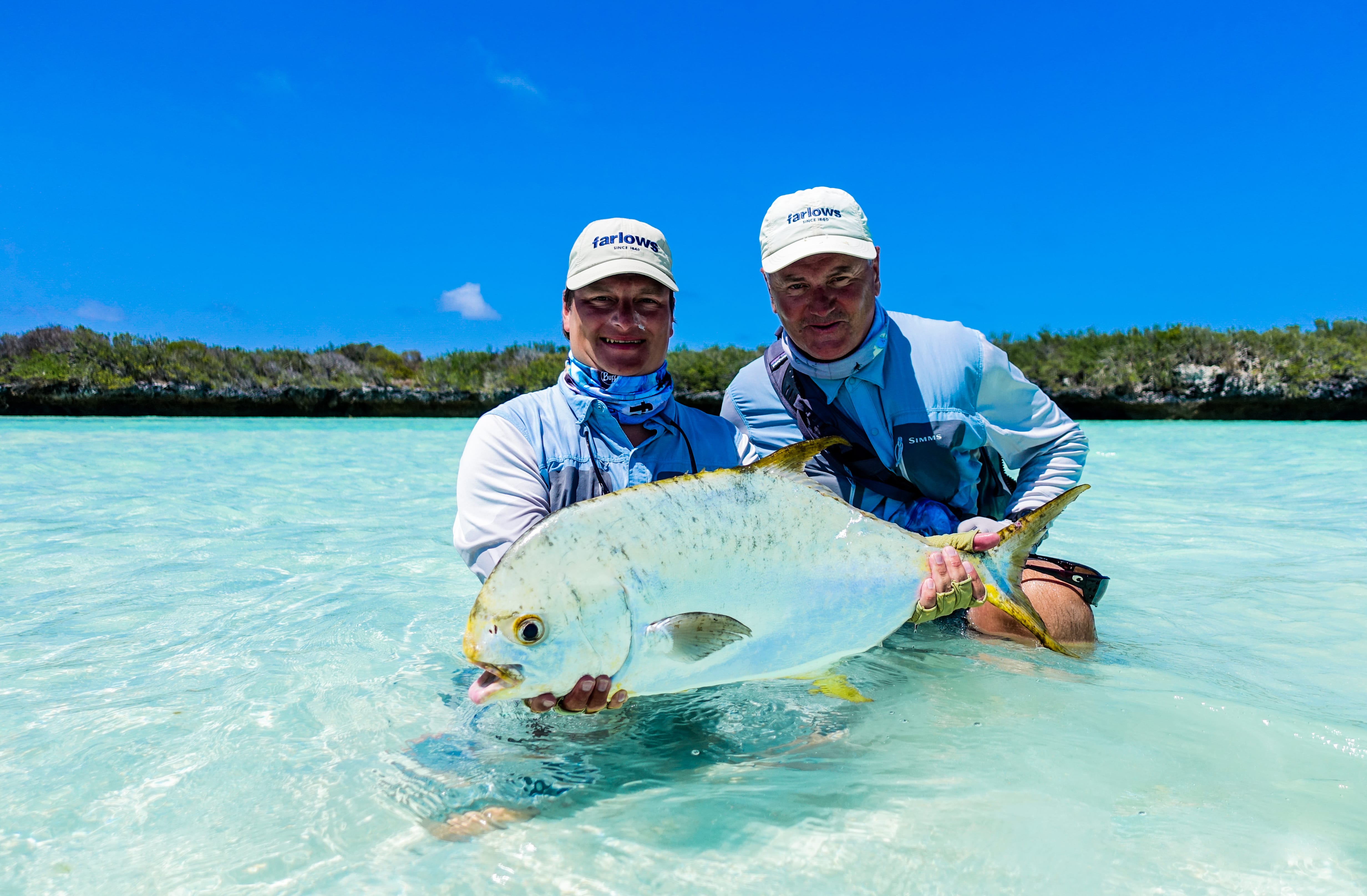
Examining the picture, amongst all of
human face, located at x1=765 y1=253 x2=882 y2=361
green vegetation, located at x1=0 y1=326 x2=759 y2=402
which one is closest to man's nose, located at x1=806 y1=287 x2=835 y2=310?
human face, located at x1=765 y1=253 x2=882 y2=361

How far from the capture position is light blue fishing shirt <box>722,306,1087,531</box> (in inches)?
122

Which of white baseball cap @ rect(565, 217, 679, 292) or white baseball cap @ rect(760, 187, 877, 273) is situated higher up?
white baseball cap @ rect(760, 187, 877, 273)

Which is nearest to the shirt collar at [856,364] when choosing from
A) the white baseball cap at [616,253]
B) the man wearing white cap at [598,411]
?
the man wearing white cap at [598,411]

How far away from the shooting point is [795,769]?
211cm

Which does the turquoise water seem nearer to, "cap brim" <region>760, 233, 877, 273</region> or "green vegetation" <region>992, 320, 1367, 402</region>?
"cap brim" <region>760, 233, 877, 273</region>

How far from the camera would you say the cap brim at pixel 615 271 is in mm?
2426

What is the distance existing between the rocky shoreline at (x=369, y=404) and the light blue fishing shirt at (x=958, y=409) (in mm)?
17253

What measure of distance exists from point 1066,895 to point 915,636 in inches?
68.7

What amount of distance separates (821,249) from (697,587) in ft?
4.93

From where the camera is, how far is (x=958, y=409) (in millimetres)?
3113

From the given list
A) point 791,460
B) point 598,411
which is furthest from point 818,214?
point 791,460

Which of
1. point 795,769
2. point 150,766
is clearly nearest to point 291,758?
point 150,766

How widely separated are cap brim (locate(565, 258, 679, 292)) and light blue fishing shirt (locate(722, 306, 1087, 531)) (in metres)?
0.90

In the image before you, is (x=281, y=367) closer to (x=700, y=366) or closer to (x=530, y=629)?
(x=700, y=366)
